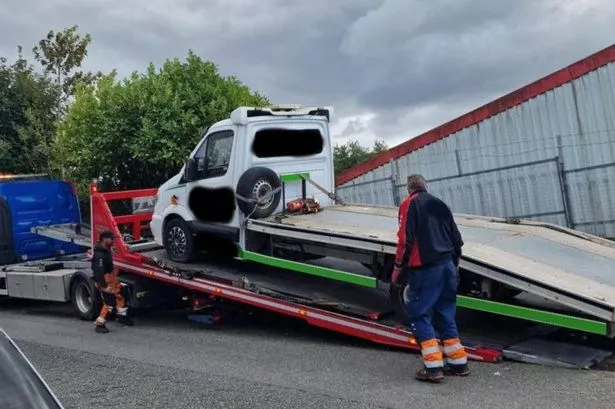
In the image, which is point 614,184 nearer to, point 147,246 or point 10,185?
point 147,246

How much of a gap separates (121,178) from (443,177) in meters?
7.40

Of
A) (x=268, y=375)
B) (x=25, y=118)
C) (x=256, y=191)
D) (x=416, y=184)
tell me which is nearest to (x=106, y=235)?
(x=256, y=191)

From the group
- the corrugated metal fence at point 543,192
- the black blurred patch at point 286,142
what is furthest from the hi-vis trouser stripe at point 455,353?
the corrugated metal fence at point 543,192

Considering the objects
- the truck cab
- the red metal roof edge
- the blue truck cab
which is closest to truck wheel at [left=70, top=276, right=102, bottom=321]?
the truck cab

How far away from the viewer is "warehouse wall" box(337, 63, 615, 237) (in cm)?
1212

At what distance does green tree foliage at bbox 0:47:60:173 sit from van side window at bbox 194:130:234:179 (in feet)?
42.3

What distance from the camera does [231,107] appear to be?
15.1 m

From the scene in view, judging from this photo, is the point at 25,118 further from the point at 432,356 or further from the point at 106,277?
the point at 432,356

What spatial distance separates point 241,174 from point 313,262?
4.97 ft

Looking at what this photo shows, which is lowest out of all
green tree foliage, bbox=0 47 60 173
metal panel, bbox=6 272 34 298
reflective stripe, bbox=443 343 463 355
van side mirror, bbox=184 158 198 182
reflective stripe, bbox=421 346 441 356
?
reflective stripe, bbox=443 343 463 355

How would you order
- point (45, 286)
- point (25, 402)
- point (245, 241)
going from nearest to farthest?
1. point (25, 402)
2. point (245, 241)
3. point (45, 286)

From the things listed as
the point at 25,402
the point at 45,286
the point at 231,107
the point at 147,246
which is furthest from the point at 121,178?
the point at 25,402

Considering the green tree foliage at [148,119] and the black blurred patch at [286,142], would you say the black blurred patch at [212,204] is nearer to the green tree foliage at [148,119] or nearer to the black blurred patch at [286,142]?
the black blurred patch at [286,142]

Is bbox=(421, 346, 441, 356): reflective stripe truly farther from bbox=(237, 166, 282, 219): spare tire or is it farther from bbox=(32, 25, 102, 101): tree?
bbox=(32, 25, 102, 101): tree
